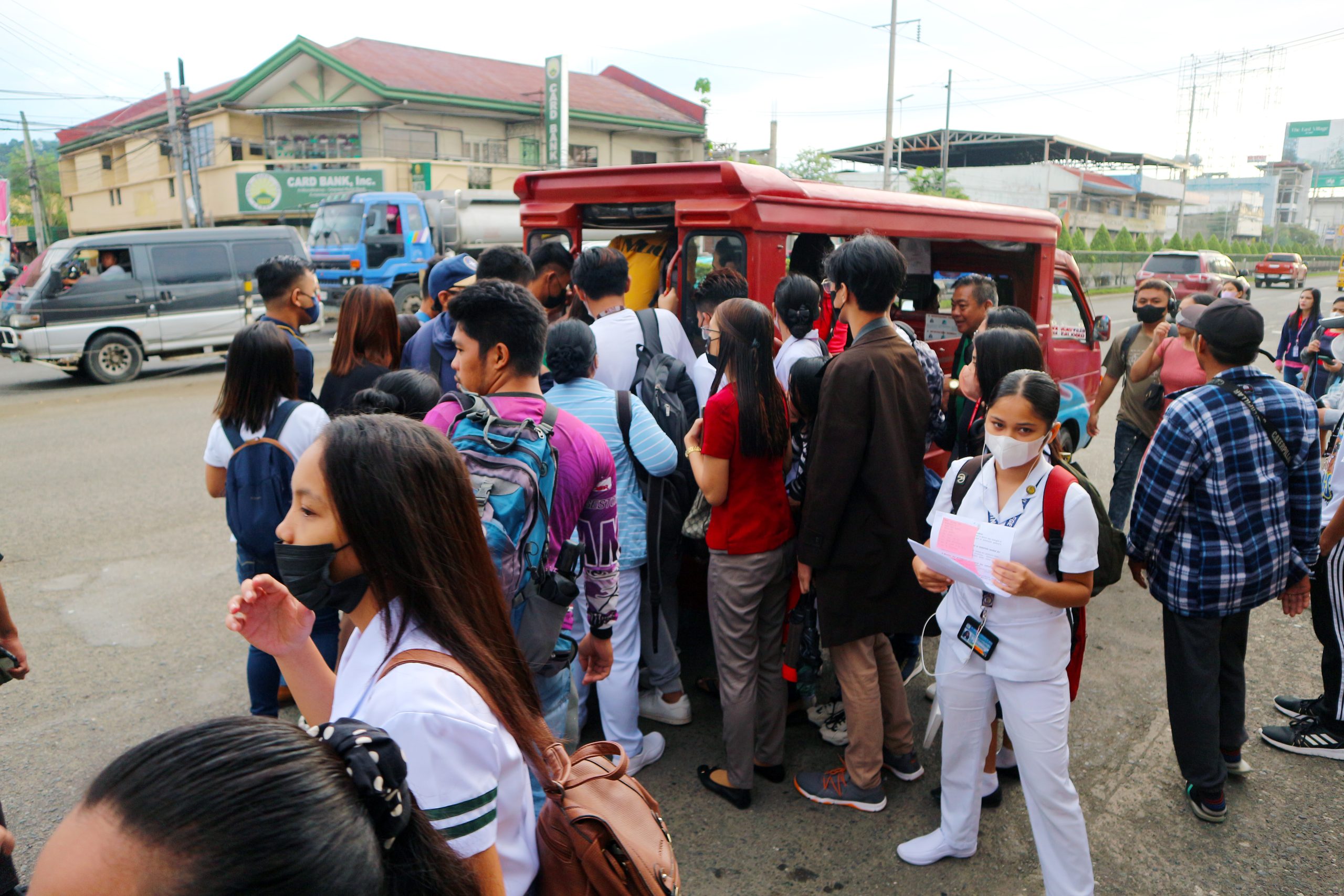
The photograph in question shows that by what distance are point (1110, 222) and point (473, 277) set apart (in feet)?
177

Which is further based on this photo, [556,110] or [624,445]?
[556,110]

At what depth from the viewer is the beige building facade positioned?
2530cm

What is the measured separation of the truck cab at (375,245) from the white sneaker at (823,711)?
16.0 meters

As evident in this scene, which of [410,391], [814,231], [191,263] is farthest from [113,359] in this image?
[814,231]

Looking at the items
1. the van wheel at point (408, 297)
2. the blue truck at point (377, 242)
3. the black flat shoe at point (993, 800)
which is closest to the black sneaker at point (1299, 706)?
the black flat shoe at point (993, 800)

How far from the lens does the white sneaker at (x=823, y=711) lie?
3656 mm

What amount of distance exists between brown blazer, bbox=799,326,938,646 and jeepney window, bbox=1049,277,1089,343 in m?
4.01

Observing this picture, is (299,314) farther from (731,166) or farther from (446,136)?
(446,136)

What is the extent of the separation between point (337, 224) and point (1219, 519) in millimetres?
18677

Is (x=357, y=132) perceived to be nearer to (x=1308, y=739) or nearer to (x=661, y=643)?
(x=661, y=643)

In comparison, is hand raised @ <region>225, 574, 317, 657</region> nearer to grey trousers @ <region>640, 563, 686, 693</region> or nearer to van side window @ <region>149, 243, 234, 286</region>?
grey trousers @ <region>640, 563, 686, 693</region>

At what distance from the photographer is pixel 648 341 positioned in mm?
3816

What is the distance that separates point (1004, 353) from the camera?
284cm

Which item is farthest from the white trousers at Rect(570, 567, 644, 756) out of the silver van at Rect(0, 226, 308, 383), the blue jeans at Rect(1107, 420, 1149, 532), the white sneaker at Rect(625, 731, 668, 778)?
the silver van at Rect(0, 226, 308, 383)
